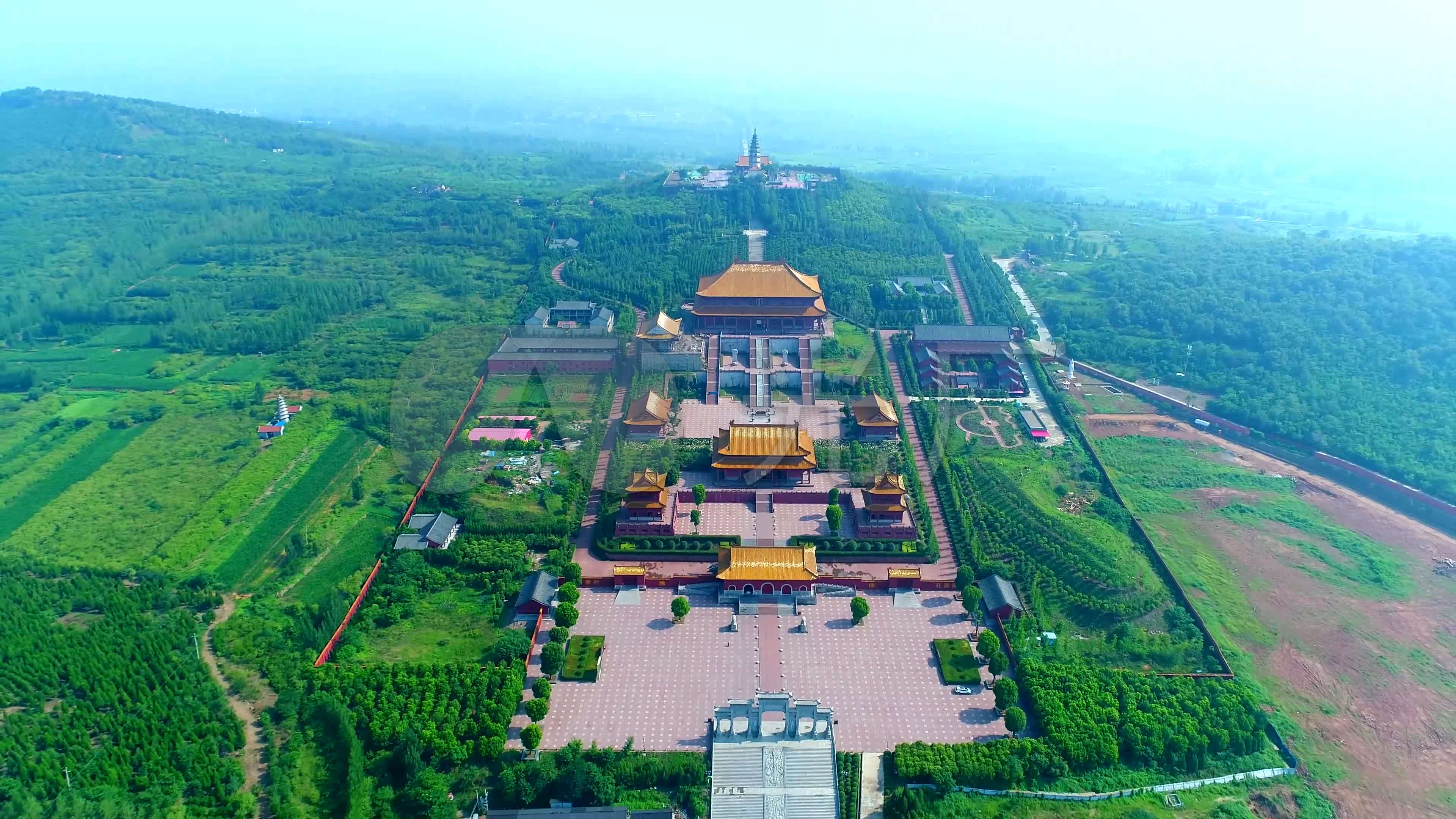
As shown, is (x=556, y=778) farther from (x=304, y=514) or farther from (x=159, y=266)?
(x=159, y=266)

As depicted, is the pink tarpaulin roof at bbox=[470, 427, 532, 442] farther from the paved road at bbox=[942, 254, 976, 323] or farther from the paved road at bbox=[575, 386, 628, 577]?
the paved road at bbox=[942, 254, 976, 323]

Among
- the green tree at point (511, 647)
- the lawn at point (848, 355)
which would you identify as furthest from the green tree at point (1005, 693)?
the lawn at point (848, 355)

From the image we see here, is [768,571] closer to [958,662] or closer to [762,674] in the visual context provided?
[762,674]

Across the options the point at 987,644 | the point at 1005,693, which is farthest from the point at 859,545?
the point at 1005,693

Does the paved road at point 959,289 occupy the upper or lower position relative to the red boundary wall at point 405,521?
upper

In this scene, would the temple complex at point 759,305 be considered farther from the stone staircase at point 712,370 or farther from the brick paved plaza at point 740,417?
the brick paved plaza at point 740,417

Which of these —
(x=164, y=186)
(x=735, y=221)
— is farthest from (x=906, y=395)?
(x=164, y=186)

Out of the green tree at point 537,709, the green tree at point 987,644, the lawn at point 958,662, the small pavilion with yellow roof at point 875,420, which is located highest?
the small pavilion with yellow roof at point 875,420
